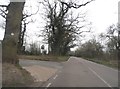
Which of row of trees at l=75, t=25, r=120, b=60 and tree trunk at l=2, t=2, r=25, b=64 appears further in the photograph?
row of trees at l=75, t=25, r=120, b=60

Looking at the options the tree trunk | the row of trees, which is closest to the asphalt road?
the tree trunk

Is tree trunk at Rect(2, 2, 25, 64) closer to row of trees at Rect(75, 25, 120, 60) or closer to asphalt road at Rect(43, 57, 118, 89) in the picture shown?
asphalt road at Rect(43, 57, 118, 89)

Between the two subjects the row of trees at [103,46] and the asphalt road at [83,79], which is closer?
the asphalt road at [83,79]

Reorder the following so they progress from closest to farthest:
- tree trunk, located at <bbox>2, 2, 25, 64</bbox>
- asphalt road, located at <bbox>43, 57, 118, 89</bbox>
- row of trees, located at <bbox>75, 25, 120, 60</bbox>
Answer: asphalt road, located at <bbox>43, 57, 118, 89</bbox> → tree trunk, located at <bbox>2, 2, 25, 64</bbox> → row of trees, located at <bbox>75, 25, 120, 60</bbox>

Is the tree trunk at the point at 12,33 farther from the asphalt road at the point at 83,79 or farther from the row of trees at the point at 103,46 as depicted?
the row of trees at the point at 103,46

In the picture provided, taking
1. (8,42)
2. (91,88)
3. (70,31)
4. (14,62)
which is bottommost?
(91,88)

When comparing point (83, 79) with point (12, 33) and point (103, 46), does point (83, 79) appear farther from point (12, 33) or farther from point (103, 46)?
point (103, 46)

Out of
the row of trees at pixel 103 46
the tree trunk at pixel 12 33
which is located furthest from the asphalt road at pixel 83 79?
the row of trees at pixel 103 46

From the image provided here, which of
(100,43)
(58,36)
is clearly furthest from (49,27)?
(100,43)

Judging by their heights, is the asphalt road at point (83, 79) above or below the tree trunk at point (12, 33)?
below

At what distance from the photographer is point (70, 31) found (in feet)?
229

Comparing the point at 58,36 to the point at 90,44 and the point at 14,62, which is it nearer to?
the point at 14,62

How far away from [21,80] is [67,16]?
5296cm

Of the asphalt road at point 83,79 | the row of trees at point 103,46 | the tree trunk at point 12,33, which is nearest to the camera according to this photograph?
the asphalt road at point 83,79
